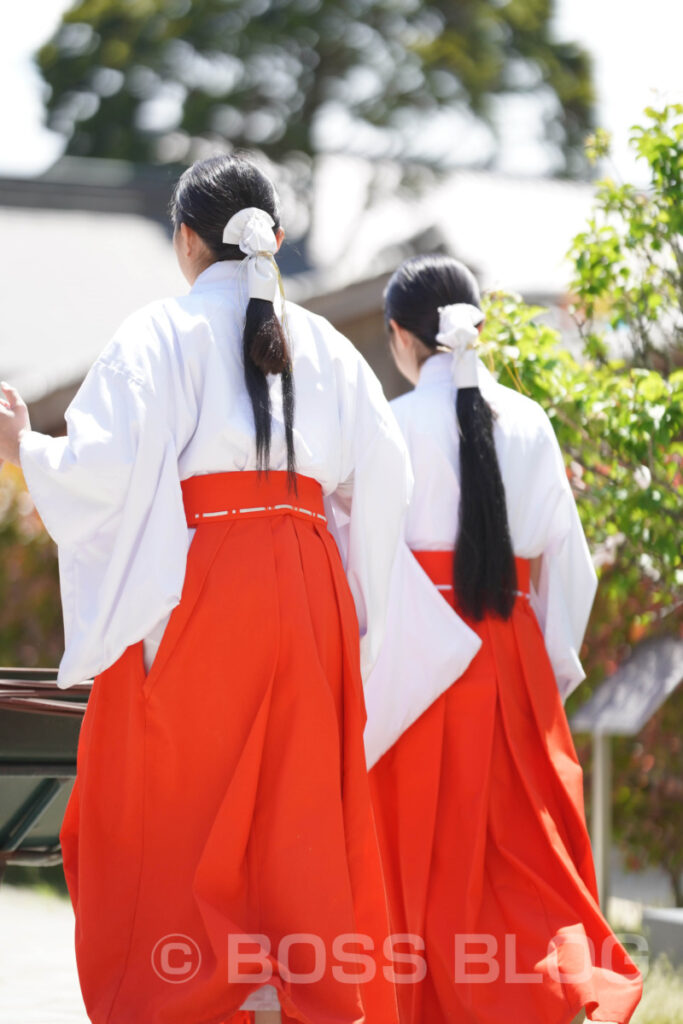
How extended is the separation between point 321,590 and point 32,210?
53.3ft

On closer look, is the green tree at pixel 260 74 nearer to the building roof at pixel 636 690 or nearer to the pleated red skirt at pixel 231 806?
the building roof at pixel 636 690

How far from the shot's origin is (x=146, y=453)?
2.58 metres

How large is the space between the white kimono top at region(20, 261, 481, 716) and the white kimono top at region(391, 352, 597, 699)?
2.30 ft

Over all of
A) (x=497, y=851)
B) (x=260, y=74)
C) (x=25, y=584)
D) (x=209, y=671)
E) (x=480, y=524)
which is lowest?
(x=497, y=851)

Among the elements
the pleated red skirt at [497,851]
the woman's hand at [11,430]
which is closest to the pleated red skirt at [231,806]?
the woman's hand at [11,430]

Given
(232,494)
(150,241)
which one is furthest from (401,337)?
(150,241)

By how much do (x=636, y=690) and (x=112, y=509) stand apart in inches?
120

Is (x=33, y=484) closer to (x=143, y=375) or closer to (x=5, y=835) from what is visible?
(x=143, y=375)

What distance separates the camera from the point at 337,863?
257cm

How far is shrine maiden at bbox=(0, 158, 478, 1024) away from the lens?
2482 millimetres

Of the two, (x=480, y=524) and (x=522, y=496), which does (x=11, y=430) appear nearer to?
(x=480, y=524)

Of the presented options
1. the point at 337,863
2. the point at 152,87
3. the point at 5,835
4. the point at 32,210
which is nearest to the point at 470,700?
the point at 337,863

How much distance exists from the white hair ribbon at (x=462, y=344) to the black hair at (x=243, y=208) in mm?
736

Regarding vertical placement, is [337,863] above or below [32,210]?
below
